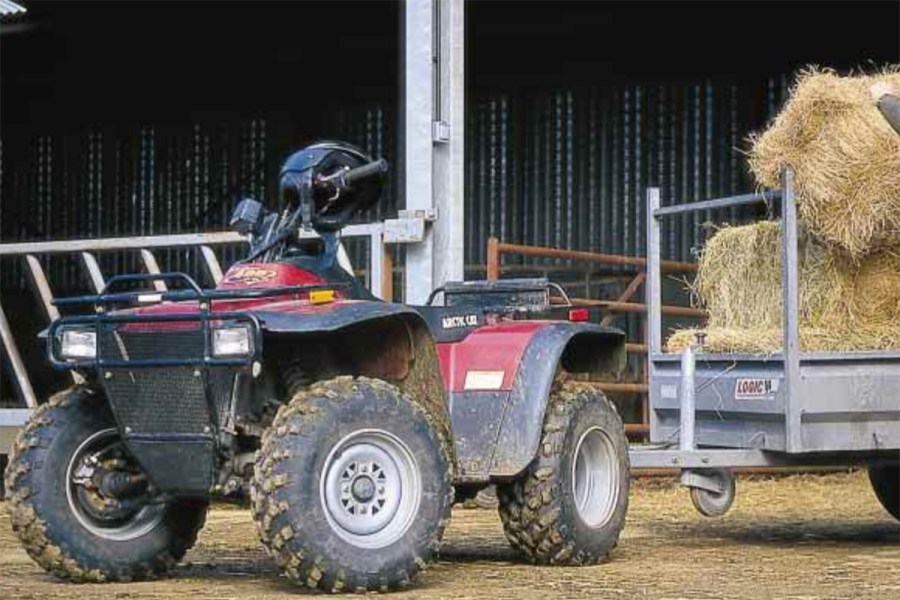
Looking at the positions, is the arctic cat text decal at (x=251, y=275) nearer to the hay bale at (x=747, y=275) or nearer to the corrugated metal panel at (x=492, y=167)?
the hay bale at (x=747, y=275)

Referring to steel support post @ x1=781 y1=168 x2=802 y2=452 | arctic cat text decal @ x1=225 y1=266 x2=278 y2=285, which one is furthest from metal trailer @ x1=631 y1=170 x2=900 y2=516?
arctic cat text decal @ x1=225 y1=266 x2=278 y2=285

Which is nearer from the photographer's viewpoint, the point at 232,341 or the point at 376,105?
the point at 232,341

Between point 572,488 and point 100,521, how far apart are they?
192 cm

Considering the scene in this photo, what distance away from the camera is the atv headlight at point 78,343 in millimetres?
7871

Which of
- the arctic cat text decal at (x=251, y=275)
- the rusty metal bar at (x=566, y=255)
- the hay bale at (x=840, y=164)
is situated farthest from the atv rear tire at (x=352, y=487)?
the rusty metal bar at (x=566, y=255)

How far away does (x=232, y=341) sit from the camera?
7410 millimetres

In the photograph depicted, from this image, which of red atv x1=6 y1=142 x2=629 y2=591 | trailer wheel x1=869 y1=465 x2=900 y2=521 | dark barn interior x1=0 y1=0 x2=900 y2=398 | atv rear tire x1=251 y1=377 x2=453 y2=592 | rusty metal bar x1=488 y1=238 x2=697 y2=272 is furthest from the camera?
dark barn interior x1=0 y1=0 x2=900 y2=398

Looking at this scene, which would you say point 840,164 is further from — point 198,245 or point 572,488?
point 198,245

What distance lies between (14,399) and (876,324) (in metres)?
12.6

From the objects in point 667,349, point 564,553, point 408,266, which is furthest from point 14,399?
point 564,553

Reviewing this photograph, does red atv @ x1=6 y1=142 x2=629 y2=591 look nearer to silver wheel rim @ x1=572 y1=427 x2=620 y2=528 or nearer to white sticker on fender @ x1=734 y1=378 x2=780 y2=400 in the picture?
silver wheel rim @ x1=572 y1=427 x2=620 y2=528

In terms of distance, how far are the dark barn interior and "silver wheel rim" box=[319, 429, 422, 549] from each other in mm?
10283

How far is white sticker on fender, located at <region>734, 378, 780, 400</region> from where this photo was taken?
9.12 m

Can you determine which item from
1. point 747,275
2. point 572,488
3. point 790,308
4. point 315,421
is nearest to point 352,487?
point 315,421
